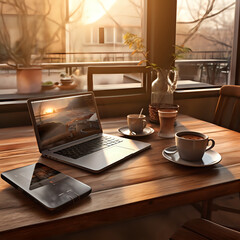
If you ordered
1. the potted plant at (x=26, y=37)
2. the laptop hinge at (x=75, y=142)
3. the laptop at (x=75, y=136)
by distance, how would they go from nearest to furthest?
the laptop at (x=75, y=136), the laptop hinge at (x=75, y=142), the potted plant at (x=26, y=37)

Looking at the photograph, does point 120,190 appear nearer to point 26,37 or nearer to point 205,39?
point 26,37

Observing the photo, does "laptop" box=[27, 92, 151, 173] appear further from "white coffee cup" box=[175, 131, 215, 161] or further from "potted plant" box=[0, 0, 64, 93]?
"potted plant" box=[0, 0, 64, 93]

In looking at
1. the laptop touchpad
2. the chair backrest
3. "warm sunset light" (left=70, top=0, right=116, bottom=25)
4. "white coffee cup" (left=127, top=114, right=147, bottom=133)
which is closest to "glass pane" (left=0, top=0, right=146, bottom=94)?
"warm sunset light" (left=70, top=0, right=116, bottom=25)

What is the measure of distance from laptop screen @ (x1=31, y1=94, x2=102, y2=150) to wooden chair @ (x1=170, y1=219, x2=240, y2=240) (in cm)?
53

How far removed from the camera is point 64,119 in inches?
43.8

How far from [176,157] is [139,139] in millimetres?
289

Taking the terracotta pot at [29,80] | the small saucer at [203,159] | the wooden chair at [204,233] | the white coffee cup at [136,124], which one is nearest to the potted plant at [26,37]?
the terracotta pot at [29,80]

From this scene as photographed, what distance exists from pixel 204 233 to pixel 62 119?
0.65 metres

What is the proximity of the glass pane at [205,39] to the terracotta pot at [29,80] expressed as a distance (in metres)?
1.03

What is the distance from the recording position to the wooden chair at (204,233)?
86cm

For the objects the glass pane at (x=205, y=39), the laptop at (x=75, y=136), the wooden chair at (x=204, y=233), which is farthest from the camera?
the glass pane at (x=205, y=39)

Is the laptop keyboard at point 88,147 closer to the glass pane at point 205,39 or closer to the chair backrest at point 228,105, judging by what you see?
the chair backrest at point 228,105

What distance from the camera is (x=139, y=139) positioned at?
1.22m

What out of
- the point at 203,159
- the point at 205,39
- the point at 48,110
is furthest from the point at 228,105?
the point at 48,110
